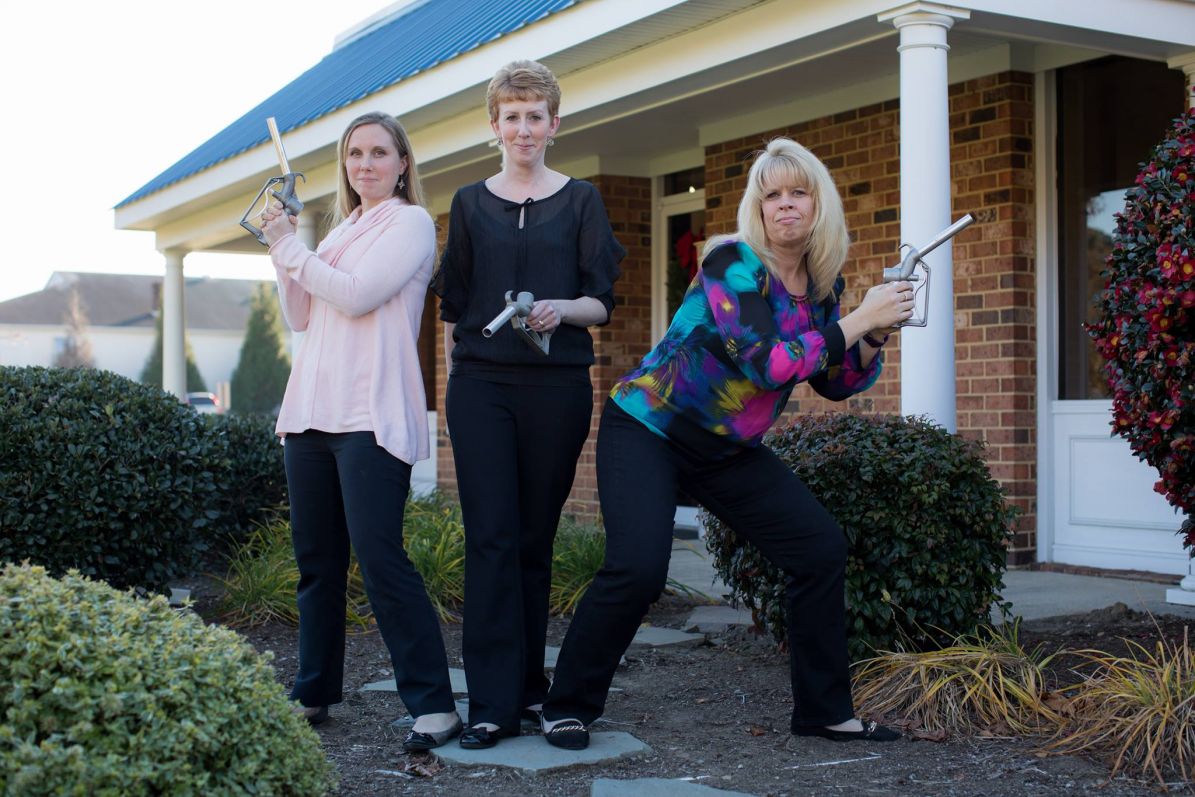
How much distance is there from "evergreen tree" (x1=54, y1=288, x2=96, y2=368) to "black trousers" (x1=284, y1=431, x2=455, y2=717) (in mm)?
51881

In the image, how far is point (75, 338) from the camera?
5881 cm

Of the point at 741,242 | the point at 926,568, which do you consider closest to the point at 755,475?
the point at 741,242

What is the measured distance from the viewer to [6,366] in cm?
548

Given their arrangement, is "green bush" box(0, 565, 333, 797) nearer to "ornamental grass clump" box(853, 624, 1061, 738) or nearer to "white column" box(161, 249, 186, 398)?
"ornamental grass clump" box(853, 624, 1061, 738)

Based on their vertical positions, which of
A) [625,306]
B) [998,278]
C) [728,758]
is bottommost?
[728,758]

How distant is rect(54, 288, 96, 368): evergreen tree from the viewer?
54.3 m

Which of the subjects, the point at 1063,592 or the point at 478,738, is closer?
the point at 478,738

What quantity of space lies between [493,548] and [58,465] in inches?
96.2

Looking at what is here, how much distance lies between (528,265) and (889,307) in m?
0.97

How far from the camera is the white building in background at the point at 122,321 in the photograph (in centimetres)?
6228

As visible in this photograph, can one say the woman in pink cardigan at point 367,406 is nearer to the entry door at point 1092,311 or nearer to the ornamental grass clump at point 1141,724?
the ornamental grass clump at point 1141,724

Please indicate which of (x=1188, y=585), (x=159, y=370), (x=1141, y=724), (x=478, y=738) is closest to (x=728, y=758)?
(x=478, y=738)

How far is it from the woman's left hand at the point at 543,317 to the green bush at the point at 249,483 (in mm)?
4443

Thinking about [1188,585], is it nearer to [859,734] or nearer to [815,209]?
[859,734]
